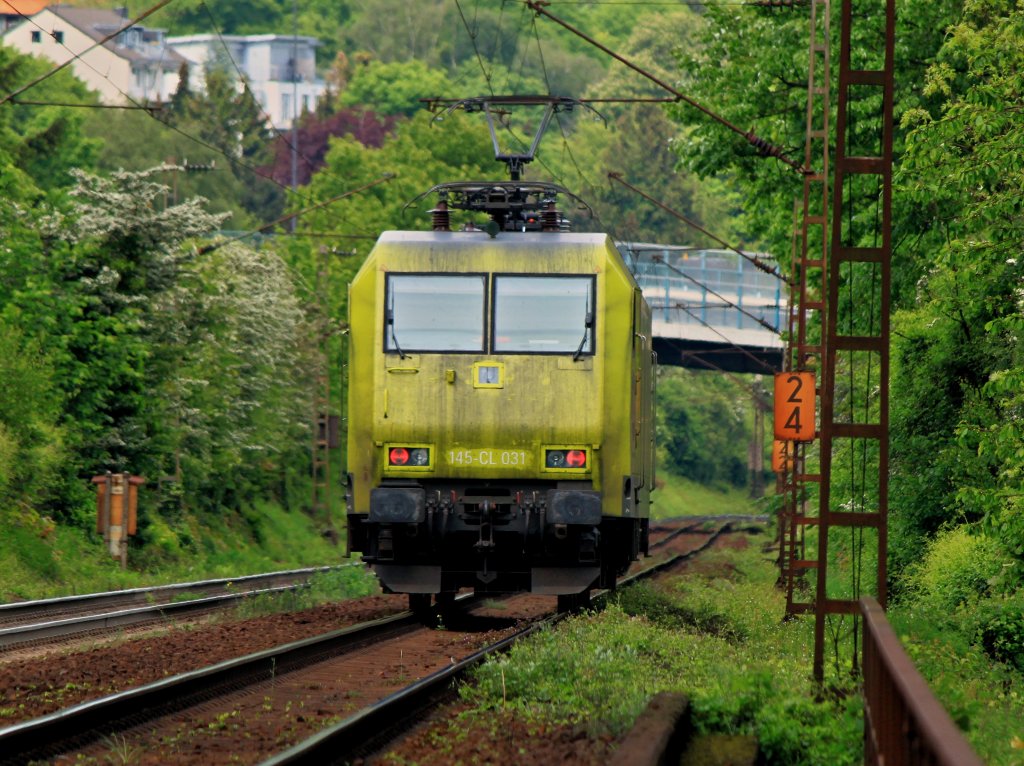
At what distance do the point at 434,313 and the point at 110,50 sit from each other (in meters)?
116

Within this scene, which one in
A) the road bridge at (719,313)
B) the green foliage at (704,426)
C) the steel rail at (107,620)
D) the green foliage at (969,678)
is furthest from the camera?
the green foliage at (704,426)

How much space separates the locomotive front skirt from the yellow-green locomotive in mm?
13

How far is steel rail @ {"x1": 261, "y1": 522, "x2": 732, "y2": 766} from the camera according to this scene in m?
8.82

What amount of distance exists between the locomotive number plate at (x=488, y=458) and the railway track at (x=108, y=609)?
14.0ft

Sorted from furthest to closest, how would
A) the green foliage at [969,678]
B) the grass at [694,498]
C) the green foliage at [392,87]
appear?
1. the green foliage at [392,87]
2. the grass at [694,498]
3. the green foliage at [969,678]

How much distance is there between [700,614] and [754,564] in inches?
776

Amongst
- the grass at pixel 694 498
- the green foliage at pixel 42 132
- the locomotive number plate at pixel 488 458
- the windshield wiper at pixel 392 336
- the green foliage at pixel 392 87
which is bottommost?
the grass at pixel 694 498

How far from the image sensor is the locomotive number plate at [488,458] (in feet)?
54.6

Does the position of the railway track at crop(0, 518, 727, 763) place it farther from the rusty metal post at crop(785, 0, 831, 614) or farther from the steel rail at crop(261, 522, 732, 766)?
the rusty metal post at crop(785, 0, 831, 614)

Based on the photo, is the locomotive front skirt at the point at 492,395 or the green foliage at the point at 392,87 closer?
the locomotive front skirt at the point at 492,395

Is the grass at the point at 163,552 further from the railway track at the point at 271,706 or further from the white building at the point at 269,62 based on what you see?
the white building at the point at 269,62

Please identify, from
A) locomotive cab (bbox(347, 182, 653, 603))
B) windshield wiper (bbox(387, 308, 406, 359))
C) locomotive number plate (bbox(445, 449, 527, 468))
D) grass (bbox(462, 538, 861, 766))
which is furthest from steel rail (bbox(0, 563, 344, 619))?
grass (bbox(462, 538, 861, 766))

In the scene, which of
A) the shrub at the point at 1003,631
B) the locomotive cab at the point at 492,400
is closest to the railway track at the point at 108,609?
the locomotive cab at the point at 492,400

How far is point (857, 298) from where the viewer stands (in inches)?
1149
